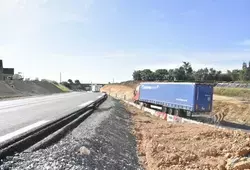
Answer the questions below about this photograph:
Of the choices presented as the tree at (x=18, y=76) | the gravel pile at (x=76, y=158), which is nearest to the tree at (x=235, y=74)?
the tree at (x=18, y=76)

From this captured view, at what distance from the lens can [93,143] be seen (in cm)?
1271

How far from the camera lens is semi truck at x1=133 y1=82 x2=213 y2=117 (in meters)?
32.5

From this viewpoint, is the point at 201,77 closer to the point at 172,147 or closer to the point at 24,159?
the point at 172,147

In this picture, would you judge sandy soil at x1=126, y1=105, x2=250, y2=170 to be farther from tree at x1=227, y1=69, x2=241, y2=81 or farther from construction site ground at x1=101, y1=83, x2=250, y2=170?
tree at x1=227, y1=69, x2=241, y2=81

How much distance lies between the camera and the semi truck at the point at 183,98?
32.5m

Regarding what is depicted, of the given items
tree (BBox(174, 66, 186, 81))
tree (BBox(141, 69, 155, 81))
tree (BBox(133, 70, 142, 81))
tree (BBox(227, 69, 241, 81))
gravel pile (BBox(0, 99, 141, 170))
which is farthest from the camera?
tree (BBox(133, 70, 142, 81))

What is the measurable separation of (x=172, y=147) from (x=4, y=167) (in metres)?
9.54

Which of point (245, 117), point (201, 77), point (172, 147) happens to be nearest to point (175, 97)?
point (245, 117)

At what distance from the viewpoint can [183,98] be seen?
34.3 m

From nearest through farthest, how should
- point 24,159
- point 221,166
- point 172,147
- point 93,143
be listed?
point 24,159 < point 221,166 < point 93,143 < point 172,147

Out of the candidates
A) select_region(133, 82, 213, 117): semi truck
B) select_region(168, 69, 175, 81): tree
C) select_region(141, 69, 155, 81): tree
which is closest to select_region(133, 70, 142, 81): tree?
select_region(141, 69, 155, 81): tree

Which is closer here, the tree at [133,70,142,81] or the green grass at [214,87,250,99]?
the green grass at [214,87,250,99]

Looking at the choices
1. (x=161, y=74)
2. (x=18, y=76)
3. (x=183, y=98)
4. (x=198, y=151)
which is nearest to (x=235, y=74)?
(x=161, y=74)

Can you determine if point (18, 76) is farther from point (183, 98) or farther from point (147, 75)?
point (183, 98)
